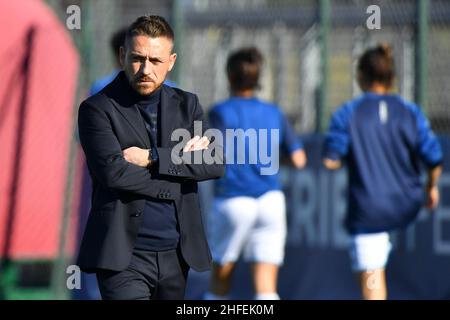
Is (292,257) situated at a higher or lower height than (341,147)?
lower

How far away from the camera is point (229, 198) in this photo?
7.06 m

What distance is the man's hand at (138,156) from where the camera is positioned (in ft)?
14.2

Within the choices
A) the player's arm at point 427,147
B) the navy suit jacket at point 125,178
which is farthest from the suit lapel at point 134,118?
the player's arm at point 427,147

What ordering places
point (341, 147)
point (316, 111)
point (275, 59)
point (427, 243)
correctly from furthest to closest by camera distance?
point (275, 59)
point (316, 111)
point (427, 243)
point (341, 147)

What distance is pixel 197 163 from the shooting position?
4410 mm

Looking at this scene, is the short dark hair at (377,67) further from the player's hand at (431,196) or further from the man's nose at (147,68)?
the man's nose at (147,68)

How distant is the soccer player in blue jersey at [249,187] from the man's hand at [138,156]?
8.47ft

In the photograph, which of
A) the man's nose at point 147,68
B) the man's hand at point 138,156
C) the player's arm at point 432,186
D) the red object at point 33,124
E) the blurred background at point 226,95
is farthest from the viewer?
the red object at point 33,124

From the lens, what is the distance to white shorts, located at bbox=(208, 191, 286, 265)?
7.03 meters

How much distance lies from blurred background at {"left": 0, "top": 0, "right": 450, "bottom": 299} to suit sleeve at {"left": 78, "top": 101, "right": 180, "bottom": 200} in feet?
11.8

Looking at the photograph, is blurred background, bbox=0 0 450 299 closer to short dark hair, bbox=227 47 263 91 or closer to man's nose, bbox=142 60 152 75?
short dark hair, bbox=227 47 263 91

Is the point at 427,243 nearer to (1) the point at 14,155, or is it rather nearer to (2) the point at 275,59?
(2) the point at 275,59
